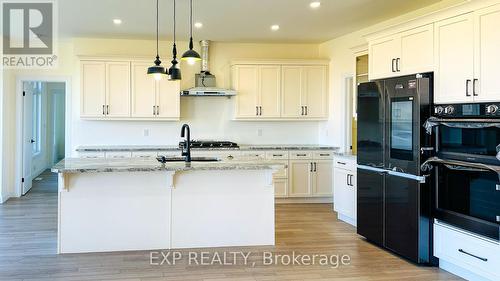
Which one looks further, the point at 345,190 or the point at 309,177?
the point at 309,177

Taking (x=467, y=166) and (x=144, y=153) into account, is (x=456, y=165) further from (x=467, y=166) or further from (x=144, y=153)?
(x=144, y=153)

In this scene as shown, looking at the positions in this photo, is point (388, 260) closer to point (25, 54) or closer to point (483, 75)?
point (483, 75)

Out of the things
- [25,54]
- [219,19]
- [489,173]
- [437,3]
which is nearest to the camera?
[489,173]

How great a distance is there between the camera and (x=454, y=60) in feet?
12.7

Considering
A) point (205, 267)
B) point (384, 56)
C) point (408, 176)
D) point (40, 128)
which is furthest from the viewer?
point (40, 128)

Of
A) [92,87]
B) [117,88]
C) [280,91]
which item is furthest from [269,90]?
[92,87]

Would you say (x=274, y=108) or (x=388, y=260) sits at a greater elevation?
(x=274, y=108)

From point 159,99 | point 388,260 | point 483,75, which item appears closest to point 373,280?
point 388,260

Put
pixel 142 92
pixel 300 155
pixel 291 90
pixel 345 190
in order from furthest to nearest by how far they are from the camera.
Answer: pixel 291 90, pixel 300 155, pixel 142 92, pixel 345 190

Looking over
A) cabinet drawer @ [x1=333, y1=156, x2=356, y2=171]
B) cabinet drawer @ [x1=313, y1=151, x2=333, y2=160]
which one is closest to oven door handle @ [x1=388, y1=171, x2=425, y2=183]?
cabinet drawer @ [x1=333, y1=156, x2=356, y2=171]

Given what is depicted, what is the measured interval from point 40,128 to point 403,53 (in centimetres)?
888

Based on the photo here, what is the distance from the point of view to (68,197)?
4.38 m

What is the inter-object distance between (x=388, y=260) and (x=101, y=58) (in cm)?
507

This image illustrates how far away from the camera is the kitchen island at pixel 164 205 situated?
438 centimetres
